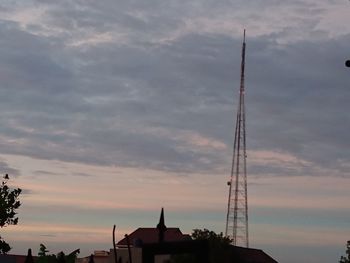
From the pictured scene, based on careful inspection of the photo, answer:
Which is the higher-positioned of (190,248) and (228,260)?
(228,260)

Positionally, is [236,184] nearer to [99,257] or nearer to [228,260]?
[228,260]

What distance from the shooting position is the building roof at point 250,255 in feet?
310

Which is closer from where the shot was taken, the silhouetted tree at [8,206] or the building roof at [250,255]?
the silhouetted tree at [8,206]

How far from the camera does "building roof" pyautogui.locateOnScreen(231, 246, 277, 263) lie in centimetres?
9463

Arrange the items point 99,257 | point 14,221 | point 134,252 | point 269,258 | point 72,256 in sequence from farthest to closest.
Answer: point 269,258 < point 99,257 < point 134,252 < point 14,221 < point 72,256

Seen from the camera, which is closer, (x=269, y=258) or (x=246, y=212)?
(x=246, y=212)

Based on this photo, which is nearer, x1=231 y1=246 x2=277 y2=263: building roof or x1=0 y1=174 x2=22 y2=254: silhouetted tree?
x1=0 y1=174 x2=22 y2=254: silhouetted tree

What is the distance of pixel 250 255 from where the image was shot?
4355 inches

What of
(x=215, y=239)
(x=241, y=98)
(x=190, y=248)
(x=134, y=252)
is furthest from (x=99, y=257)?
(x=190, y=248)

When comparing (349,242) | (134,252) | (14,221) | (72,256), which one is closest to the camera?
(72,256)

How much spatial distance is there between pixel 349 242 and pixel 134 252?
24066 millimetres

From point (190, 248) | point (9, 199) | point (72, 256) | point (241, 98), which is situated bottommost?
point (190, 248)

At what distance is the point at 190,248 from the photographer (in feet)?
21.0

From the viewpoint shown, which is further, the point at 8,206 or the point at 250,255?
the point at 250,255
